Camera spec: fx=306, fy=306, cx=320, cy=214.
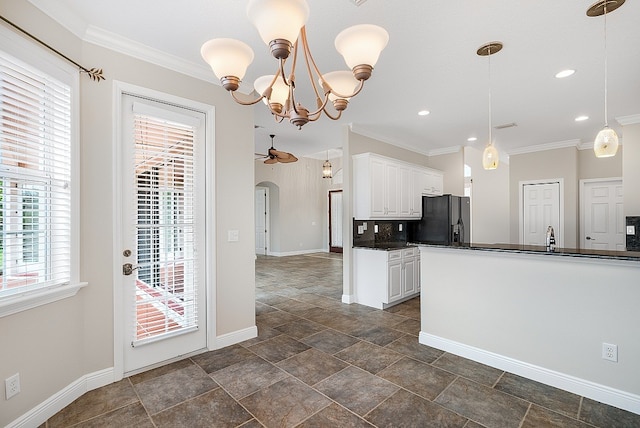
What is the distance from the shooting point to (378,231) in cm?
561

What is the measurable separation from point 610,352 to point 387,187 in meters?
3.36

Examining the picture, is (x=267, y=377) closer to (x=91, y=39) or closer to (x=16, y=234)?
(x=16, y=234)

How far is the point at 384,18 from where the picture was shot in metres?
2.26

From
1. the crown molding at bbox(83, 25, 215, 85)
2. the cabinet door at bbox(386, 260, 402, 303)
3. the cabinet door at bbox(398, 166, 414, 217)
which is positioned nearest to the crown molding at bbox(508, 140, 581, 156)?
the cabinet door at bbox(398, 166, 414, 217)

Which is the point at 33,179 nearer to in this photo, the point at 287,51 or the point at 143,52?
the point at 143,52

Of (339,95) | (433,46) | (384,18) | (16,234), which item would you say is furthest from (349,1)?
(16,234)

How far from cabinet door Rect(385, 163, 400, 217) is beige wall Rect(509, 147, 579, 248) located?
3112 millimetres

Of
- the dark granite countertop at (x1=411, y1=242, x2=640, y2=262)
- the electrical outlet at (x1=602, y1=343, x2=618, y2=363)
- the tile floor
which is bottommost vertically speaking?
the tile floor

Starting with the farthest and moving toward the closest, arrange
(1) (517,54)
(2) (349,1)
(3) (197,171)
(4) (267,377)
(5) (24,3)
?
(3) (197,171) < (1) (517,54) < (4) (267,377) < (2) (349,1) < (5) (24,3)

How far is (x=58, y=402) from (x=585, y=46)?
4.94m

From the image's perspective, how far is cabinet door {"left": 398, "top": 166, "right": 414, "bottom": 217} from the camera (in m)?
5.42

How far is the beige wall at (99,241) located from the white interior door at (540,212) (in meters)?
5.95

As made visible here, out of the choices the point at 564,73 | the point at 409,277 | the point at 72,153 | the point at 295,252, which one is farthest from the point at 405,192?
the point at 295,252

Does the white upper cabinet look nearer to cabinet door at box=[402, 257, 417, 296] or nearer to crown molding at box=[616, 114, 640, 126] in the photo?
cabinet door at box=[402, 257, 417, 296]
